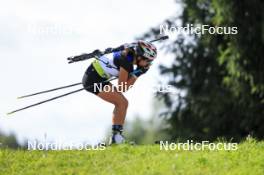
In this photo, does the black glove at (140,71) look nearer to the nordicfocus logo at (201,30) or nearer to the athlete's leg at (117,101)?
the athlete's leg at (117,101)

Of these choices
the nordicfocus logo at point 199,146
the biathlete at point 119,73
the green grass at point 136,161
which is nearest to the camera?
the green grass at point 136,161

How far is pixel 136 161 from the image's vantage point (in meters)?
14.2

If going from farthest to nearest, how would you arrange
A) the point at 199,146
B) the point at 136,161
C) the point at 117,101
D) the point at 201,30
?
the point at 201,30, the point at 117,101, the point at 199,146, the point at 136,161

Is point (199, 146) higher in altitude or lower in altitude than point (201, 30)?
lower

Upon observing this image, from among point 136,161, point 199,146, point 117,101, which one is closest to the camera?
point 136,161

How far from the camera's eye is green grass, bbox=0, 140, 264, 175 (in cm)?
1362

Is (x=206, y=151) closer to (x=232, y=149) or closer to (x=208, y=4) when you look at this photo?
(x=232, y=149)

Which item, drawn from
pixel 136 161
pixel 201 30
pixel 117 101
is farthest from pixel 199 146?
pixel 201 30

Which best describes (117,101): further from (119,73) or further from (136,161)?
(136,161)

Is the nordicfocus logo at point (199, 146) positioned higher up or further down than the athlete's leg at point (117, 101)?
further down

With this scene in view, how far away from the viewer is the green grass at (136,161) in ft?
44.7

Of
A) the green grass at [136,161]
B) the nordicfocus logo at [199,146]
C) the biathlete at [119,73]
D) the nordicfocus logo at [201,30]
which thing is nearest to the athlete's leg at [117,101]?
the biathlete at [119,73]

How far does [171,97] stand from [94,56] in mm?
20949

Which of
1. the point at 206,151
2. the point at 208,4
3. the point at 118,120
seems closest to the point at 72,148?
the point at 118,120
